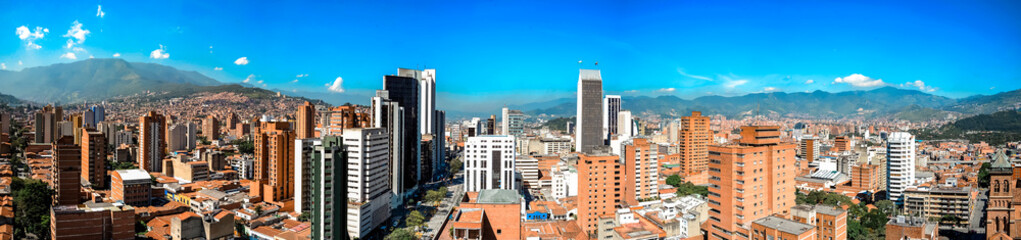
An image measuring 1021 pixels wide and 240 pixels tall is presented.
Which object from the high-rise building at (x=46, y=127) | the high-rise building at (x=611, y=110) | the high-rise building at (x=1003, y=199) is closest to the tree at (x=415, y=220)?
the high-rise building at (x=1003, y=199)

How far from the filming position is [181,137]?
34562mm

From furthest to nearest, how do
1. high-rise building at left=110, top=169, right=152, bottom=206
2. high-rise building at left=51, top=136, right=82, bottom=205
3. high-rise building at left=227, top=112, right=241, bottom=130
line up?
high-rise building at left=227, top=112, right=241, bottom=130
high-rise building at left=110, top=169, right=152, bottom=206
high-rise building at left=51, top=136, right=82, bottom=205

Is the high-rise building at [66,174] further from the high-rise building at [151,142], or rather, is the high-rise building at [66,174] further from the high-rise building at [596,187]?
the high-rise building at [596,187]

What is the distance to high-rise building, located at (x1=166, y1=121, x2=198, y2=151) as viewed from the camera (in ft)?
110

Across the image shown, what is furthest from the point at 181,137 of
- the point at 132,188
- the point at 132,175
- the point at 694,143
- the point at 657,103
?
the point at 657,103

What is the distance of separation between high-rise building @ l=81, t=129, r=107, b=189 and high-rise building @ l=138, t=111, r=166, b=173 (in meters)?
3.60

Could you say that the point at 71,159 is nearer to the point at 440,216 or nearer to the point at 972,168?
the point at 440,216

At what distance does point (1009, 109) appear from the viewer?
48625 mm

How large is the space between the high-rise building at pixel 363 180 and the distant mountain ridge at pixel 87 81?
4056 centimetres

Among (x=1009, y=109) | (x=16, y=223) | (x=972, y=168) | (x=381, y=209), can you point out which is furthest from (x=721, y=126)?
(x=16, y=223)

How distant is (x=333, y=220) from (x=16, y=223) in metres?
12.5

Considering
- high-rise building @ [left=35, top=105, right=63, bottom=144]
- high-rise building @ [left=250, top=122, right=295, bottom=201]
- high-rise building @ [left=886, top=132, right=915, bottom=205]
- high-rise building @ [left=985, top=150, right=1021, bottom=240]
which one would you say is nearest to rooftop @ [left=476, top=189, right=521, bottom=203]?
high-rise building @ [left=250, top=122, right=295, bottom=201]

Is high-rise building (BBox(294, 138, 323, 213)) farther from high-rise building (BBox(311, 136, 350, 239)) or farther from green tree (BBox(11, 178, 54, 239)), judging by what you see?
green tree (BBox(11, 178, 54, 239))

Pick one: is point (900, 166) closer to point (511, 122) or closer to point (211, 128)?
point (511, 122)
